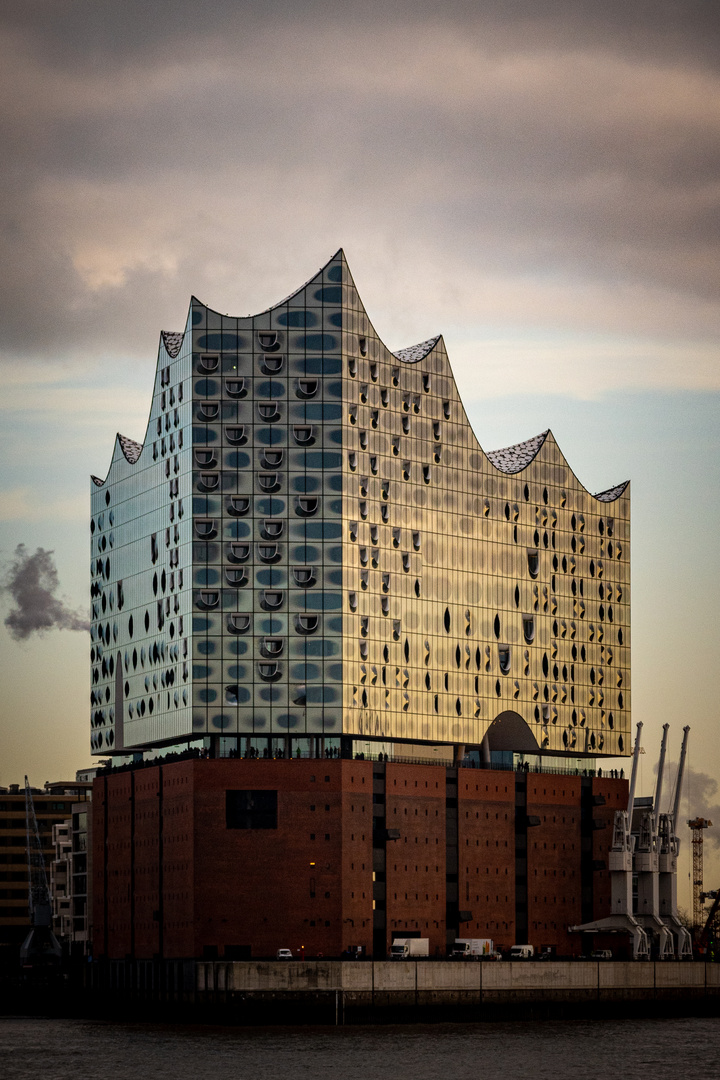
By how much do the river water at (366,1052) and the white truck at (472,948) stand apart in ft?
28.3

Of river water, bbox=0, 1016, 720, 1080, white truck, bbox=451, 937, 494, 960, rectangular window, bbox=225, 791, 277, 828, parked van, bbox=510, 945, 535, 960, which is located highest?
rectangular window, bbox=225, 791, 277, 828

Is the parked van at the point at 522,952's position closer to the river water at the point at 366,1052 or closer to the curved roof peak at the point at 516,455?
the river water at the point at 366,1052

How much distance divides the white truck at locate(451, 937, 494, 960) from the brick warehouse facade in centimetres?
98

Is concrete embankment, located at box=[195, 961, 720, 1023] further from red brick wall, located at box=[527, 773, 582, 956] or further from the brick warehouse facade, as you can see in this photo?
red brick wall, located at box=[527, 773, 582, 956]

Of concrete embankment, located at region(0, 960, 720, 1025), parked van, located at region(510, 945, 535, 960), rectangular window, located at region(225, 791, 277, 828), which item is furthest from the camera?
parked van, located at region(510, 945, 535, 960)

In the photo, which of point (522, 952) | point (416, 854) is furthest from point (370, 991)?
point (522, 952)

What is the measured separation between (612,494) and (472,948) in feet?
151

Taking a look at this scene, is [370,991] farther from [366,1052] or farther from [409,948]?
[366,1052]

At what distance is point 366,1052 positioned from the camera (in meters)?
114

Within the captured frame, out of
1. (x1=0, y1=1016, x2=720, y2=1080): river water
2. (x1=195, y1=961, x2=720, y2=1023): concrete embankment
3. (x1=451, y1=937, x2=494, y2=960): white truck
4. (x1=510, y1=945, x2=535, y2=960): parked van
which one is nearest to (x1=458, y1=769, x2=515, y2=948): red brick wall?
(x1=451, y1=937, x2=494, y2=960): white truck

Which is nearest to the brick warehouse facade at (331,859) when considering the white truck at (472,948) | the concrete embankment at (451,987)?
the white truck at (472,948)

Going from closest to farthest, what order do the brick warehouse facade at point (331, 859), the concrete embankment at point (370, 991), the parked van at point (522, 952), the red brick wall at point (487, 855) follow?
the concrete embankment at point (370, 991)
the brick warehouse facade at point (331, 859)
the parked van at point (522, 952)
the red brick wall at point (487, 855)

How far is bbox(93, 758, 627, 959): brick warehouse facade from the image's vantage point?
139 meters

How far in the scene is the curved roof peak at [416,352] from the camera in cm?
15600
